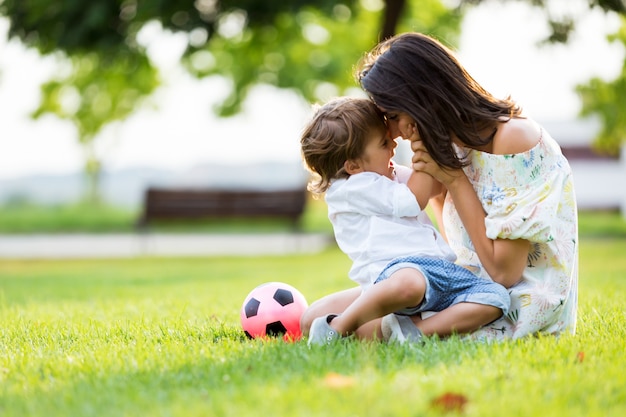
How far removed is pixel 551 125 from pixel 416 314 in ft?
84.7

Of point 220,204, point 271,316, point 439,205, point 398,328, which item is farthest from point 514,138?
point 220,204

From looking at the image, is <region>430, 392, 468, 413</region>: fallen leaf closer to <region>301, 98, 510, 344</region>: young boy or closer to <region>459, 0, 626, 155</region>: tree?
<region>301, 98, 510, 344</region>: young boy

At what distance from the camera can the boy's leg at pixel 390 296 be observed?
11.2 ft

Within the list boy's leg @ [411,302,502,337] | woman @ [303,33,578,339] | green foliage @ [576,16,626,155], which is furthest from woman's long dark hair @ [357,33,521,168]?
green foliage @ [576,16,626,155]

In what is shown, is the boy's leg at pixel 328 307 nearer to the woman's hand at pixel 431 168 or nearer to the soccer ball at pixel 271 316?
the soccer ball at pixel 271 316

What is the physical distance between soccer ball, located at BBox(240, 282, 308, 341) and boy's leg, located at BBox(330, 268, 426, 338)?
1.89 feet

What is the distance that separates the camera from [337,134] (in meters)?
3.78

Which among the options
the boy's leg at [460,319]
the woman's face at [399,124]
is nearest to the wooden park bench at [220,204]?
the woman's face at [399,124]

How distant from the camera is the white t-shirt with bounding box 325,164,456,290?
3635mm

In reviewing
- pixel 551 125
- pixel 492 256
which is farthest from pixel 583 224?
pixel 492 256

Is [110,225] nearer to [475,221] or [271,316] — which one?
[271,316]

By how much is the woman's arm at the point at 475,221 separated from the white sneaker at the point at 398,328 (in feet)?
1.48

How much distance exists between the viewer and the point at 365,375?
8.94ft

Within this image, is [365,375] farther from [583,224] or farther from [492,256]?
[583,224]
